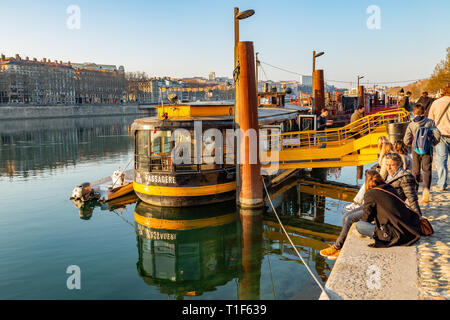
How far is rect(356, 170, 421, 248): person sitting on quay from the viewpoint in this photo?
6297 mm

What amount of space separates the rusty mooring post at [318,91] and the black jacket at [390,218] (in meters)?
21.3

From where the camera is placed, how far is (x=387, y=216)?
6355mm

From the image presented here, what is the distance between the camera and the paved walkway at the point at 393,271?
5.40m

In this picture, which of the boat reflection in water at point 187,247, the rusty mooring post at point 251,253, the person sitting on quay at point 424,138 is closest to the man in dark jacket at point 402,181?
the person sitting on quay at point 424,138

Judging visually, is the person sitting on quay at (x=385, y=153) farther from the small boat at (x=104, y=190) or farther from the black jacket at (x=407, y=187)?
the small boat at (x=104, y=190)

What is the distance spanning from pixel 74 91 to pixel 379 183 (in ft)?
516

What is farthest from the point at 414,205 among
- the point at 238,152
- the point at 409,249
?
the point at 238,152

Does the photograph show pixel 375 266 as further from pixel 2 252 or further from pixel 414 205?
pixel 2 252

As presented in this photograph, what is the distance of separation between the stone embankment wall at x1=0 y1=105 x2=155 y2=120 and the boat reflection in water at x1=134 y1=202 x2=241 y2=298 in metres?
87.8

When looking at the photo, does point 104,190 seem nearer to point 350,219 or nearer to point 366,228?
point 350,219

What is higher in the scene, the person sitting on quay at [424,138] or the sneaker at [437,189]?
the person sitting on quay at [424,138]

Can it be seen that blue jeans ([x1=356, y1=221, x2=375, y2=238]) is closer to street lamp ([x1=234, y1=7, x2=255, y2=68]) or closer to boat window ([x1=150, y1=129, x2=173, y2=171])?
boat window ([x1=150, y1=129, x2=173, y2=171])

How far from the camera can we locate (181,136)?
45.5ft

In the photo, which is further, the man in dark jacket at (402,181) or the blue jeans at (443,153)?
the blue jeans at (443,153)
